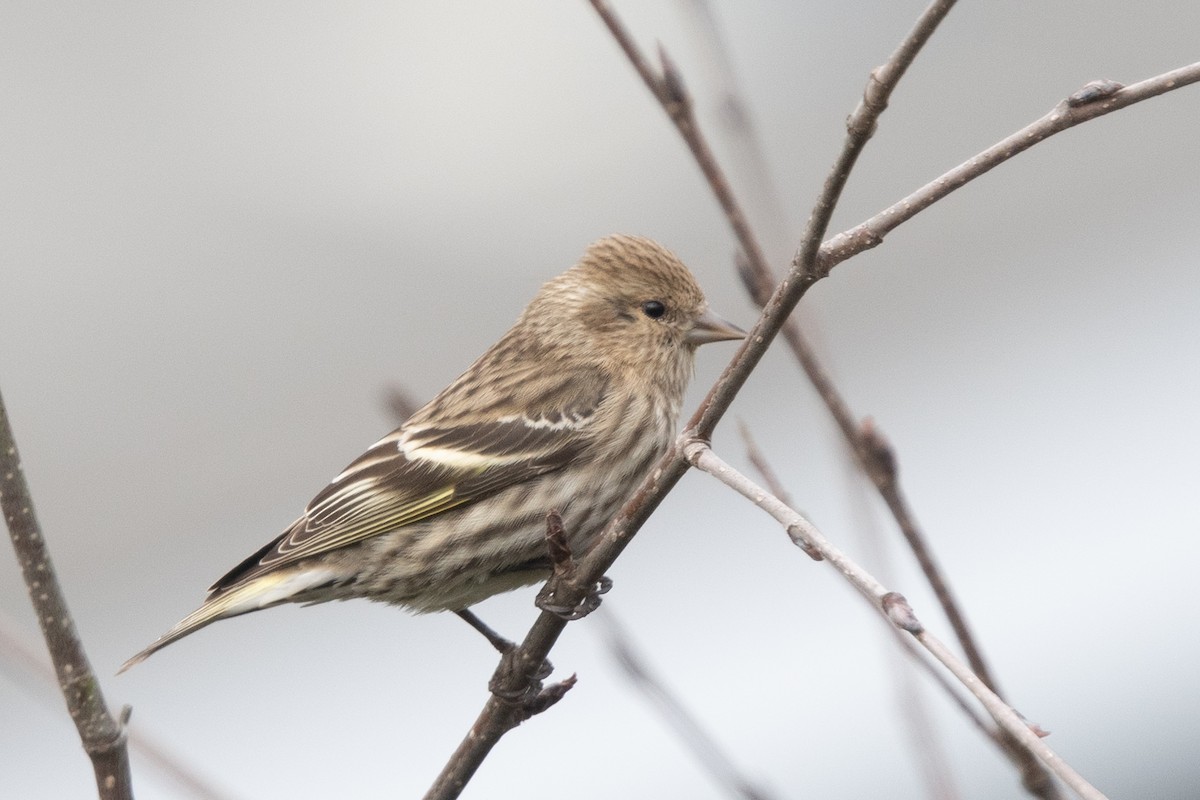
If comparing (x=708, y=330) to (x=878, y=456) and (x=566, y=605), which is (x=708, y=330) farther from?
(x=878, y=456)

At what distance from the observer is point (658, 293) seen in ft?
14.7

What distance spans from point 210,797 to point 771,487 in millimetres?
1104

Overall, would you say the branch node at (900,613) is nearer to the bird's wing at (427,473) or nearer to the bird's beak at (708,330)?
the bird's wing at (427,473)

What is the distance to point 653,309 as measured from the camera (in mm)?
4500

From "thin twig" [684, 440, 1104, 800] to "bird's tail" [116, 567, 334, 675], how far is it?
1.78m

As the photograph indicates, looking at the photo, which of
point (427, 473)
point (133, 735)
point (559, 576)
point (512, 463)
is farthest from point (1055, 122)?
point (427, 473)

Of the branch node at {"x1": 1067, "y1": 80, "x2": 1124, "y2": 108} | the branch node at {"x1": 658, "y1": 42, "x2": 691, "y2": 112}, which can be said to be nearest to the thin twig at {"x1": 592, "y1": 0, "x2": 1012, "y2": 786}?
the branch node at {"x1": 658, "y1": 42, "x2": 691, "y2": 112}

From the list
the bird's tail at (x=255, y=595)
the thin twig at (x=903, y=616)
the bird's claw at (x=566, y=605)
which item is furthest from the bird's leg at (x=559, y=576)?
the bird's tail at (x=255, y=595)

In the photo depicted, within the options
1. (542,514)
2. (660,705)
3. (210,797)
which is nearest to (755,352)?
(660,705)

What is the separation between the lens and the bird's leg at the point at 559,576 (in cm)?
278

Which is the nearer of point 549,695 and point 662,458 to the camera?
point 662,458

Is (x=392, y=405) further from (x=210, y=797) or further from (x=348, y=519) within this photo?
(x=210, y=797)

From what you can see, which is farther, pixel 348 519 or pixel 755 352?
pixel 348 519

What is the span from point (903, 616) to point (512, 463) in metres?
2.32
